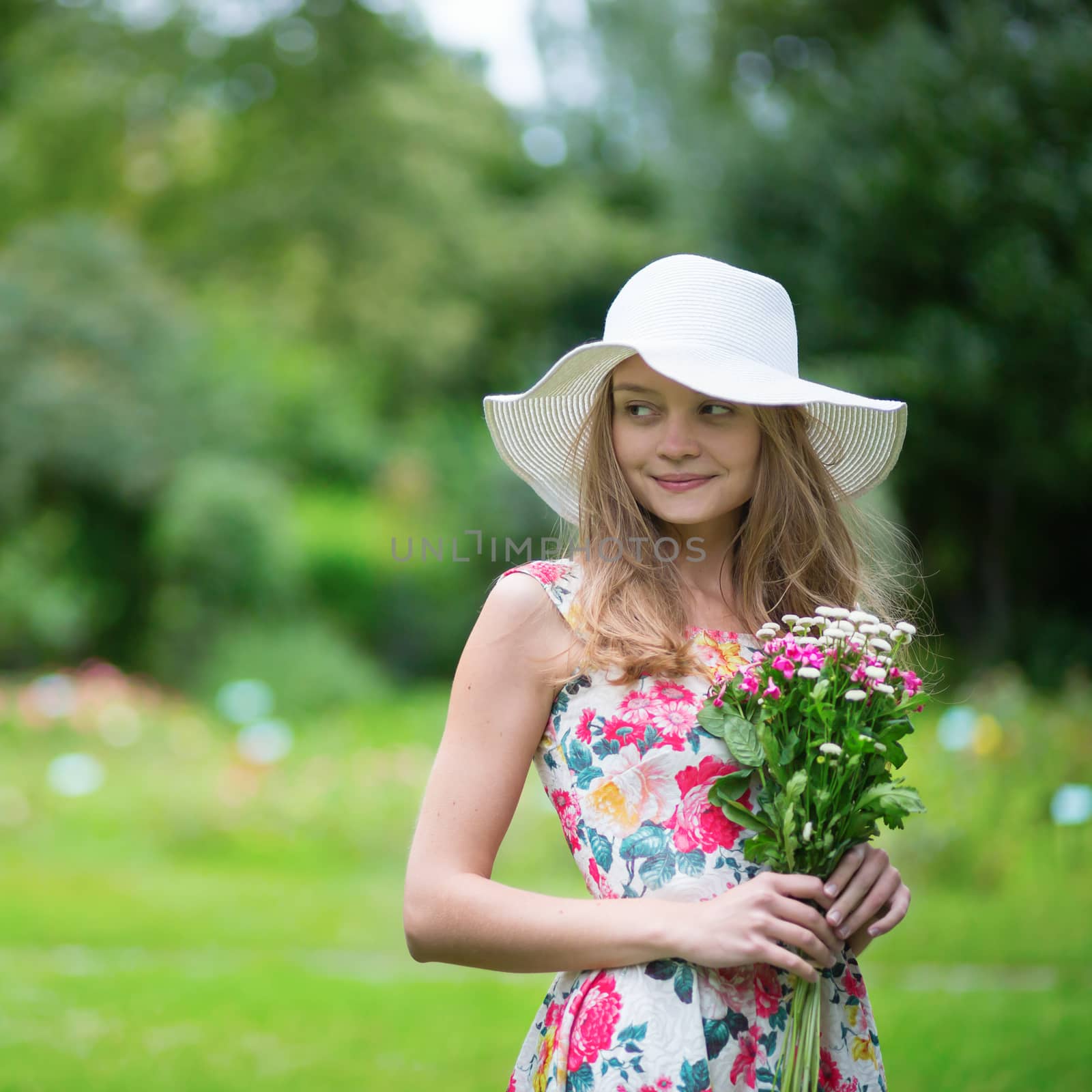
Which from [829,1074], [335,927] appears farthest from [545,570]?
[335,927]

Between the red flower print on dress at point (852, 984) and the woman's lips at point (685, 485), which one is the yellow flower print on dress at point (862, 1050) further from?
the woman's lips at point (685, 485)

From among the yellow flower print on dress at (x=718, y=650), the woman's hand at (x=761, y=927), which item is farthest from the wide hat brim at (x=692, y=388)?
the woman's hand at (x=761, y=927)

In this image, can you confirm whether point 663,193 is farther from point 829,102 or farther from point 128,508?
point 128,508

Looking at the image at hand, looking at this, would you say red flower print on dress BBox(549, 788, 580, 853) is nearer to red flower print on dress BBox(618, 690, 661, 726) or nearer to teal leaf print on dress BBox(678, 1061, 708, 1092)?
red flower print on dress BBox(618, 690, 661, 726)

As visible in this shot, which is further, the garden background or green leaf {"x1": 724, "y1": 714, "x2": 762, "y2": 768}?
the garden background

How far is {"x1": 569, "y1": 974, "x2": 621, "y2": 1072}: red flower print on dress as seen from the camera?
1.53 metres

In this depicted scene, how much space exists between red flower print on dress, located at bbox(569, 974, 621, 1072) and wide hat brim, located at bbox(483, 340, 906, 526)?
71 cm

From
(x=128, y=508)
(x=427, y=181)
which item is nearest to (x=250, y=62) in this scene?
(x=427, y=181)

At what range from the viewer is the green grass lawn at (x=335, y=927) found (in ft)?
12.9

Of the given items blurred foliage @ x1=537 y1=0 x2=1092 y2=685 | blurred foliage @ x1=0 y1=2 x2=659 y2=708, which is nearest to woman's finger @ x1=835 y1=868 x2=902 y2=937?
blurred foliage @ x1=537 y1=0 x2=1092 y2=685

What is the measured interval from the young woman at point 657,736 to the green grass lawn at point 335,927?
2544mm

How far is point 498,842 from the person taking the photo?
1604 millimetres

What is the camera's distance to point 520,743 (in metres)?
1.61

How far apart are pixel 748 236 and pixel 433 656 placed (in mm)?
5659
